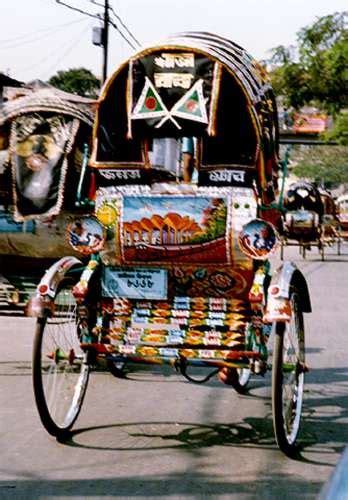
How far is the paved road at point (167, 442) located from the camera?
5.32 metres

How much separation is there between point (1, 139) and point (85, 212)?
3.05 ft

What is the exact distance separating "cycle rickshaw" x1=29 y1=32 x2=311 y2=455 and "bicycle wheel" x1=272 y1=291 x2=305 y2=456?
1 cm

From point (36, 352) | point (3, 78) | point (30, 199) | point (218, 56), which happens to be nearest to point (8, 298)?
point (30, 199)

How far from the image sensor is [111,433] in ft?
21.0

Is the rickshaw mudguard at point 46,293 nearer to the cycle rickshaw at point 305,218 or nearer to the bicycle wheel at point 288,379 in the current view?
the bicycle wheel at point 288,379

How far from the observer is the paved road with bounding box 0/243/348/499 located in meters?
5.32

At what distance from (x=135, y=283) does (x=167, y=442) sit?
1.06 meters

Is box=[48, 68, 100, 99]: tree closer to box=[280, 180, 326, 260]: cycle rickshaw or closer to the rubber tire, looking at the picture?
box=[280, 180, 326, 260]: cycle rickshaw

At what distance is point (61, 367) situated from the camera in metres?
6.52

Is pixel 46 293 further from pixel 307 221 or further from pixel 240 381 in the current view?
pixel 307 221

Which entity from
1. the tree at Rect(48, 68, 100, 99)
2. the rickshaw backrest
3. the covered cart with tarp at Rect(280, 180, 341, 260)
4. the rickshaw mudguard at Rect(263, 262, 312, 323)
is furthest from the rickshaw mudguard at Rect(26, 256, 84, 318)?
the tree at Rect(48, 68, 100, 99)

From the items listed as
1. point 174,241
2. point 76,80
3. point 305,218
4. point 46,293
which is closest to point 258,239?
point 174,241

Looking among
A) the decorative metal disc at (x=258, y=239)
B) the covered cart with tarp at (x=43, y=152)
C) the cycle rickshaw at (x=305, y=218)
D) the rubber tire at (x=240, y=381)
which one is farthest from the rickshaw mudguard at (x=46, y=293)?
the cycle rickshaw at (x=305, y=218)

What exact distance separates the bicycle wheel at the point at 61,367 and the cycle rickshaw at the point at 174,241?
0.03ft
